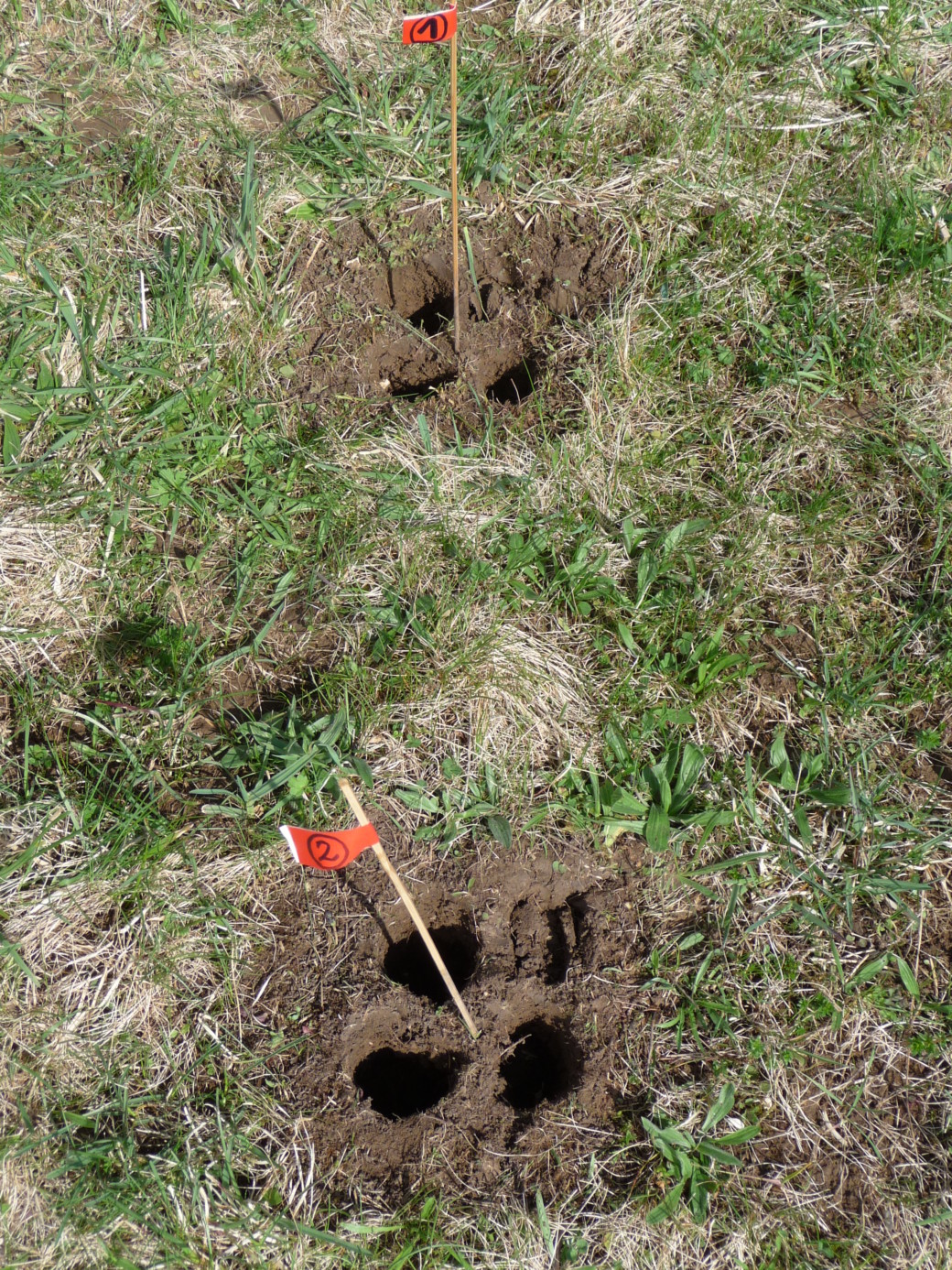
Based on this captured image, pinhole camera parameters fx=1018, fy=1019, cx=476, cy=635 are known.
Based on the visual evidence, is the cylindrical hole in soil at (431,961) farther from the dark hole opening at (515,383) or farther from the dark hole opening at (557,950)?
the dark hole opening at (515,383)

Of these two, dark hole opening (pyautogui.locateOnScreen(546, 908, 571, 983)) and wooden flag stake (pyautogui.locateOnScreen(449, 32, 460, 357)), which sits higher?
wooden flag stake (pyautogui.locateOnScreen(449, 32, 460, 357))

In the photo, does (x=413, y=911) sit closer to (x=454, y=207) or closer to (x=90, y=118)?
(x=454, y=207)

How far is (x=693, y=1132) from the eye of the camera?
6.41ft

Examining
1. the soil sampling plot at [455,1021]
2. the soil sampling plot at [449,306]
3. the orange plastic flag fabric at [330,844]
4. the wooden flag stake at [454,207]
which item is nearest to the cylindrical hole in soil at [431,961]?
the soil sampling plot at [455,1021]

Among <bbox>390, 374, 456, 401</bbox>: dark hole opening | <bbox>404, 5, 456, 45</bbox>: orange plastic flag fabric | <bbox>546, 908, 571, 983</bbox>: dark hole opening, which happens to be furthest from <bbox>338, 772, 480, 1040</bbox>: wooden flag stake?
<bbox>404, 5, 456, 45</bbox>: orange plastic flag fabric

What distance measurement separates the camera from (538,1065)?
6.81ft

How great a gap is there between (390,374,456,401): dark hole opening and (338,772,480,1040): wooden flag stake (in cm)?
117

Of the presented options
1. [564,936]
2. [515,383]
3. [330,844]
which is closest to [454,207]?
[515,383]

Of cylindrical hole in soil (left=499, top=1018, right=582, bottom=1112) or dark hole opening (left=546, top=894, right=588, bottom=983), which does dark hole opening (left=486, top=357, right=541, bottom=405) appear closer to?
dark hole opening (left=546, top=894, right=588, bottom=983)

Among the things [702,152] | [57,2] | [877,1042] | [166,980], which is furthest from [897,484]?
[57,2]

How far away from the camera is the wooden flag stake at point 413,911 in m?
1.64

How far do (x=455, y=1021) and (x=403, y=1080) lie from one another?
0.57ft

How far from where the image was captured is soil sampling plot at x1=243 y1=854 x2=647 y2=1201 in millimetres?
1938

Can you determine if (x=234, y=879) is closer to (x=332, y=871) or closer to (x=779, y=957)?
(x=332, y=871)
